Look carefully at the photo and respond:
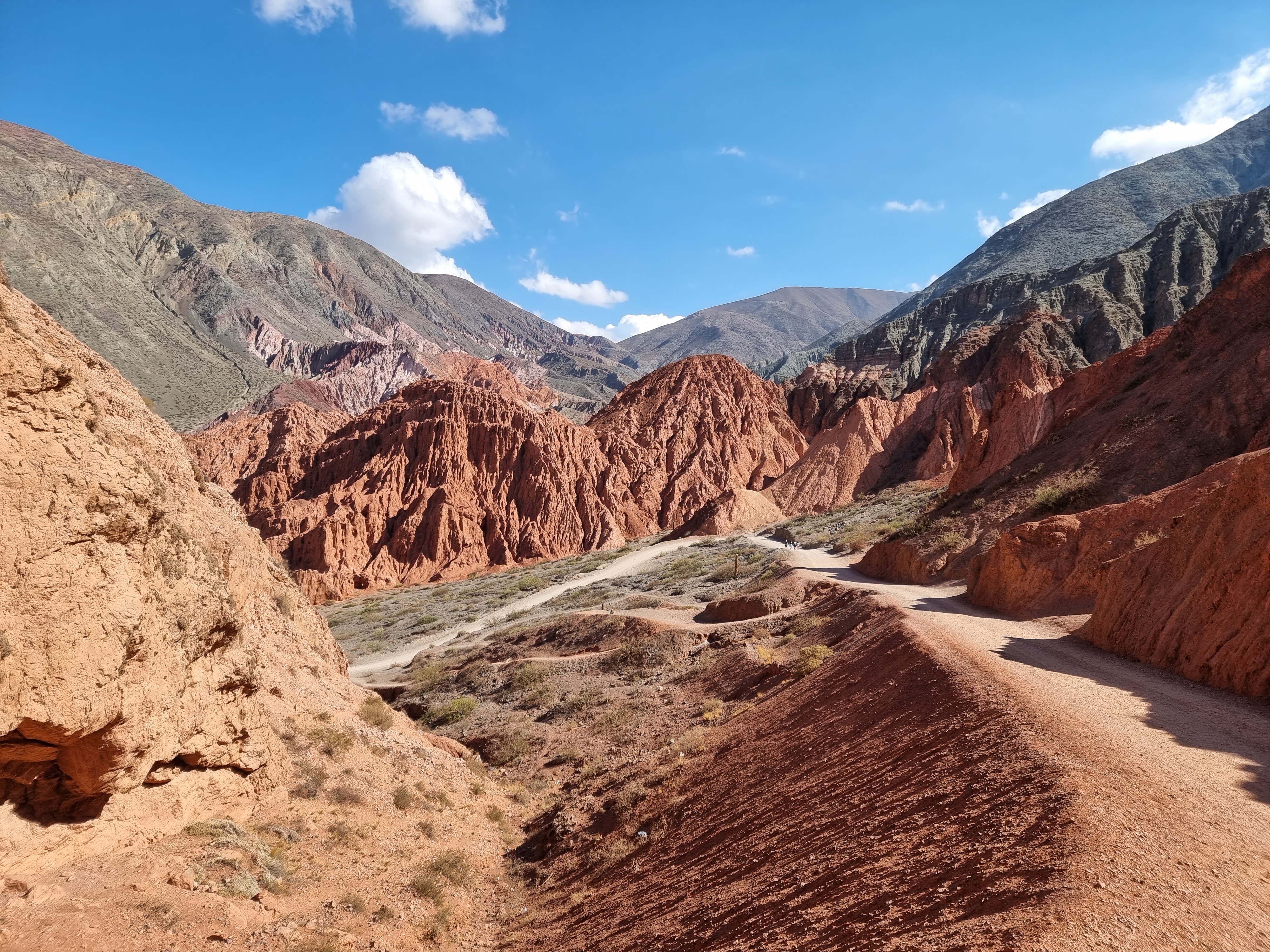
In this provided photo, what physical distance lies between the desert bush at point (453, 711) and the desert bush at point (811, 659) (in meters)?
10.4

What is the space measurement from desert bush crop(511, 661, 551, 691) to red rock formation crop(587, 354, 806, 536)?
155 feet

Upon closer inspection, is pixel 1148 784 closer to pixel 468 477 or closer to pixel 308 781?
pixel 308 781

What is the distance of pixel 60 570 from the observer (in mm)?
6422

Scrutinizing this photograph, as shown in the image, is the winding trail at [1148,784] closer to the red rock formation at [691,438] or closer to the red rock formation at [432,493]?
the red rock formation at [432,493]

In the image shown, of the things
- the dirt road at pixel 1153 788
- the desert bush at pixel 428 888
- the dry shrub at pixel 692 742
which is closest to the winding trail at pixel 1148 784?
the dirt road at pixel 1153 788

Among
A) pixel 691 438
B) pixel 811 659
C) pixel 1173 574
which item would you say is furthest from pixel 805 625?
pixel 691 438

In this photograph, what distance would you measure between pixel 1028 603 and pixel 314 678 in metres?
16.3

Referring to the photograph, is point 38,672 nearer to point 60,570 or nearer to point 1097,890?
point 60,570

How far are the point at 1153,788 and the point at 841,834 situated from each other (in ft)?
9.51

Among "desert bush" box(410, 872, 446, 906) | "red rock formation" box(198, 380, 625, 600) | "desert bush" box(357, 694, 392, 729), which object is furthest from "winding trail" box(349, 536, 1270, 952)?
"red rock formation" box(198, 380, 625, 600)

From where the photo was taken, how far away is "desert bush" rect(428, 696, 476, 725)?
20875 mm

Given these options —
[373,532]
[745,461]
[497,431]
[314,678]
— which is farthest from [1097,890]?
[745,461]

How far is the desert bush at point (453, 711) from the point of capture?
20875 millimetres

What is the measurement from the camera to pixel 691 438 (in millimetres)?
87875
